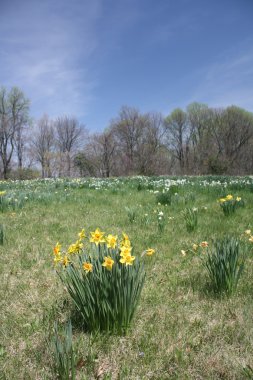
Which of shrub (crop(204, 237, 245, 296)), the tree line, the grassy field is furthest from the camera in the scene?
the tree line

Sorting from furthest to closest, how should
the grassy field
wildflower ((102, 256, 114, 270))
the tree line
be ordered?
the tree line
wildflower ((102, 256, 114, 270))
the grassy field

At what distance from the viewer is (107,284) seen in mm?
2000

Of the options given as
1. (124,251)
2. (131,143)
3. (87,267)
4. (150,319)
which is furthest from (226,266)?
(131,143)

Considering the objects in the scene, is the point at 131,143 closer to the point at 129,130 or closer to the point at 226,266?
the point at 129,130

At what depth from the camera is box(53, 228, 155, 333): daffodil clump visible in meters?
2.01

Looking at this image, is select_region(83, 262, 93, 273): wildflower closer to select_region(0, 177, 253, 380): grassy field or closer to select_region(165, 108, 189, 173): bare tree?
select_region(0, 177, 253, 380): grassy field

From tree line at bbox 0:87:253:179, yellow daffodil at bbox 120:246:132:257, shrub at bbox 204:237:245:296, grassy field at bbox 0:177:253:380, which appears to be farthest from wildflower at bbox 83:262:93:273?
tree line at bbox 0:87:253:179

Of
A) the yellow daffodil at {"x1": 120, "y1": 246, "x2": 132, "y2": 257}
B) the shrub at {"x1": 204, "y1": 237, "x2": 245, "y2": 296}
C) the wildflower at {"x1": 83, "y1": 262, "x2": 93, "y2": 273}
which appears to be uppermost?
the yellow daffodil at {"x1": 120, "y1": 246, "x2": 132, "y2": 257}

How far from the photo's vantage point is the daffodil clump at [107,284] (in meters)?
2.01

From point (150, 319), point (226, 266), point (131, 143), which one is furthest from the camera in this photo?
point (131, 143)

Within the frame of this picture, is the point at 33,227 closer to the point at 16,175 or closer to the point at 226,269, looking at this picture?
the point at 226,269

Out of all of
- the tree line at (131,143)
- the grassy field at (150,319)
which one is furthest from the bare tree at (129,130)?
the grassy field at (150,319)

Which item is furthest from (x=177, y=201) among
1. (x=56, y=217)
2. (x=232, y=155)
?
(x=232, y=155)

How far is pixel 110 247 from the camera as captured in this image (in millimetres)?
2080
